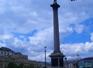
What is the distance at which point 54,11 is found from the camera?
46.9 metres

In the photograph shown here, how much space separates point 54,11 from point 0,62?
4534cm

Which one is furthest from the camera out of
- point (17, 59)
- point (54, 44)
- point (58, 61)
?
point (17, 59)

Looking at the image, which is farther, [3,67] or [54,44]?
[3,67]

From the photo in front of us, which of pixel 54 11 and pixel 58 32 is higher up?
pixel 54 11

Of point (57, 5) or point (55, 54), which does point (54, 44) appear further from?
point (57, 5)

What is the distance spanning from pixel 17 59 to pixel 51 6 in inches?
2115

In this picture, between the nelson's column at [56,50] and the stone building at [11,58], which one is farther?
the stone building at [11,58]

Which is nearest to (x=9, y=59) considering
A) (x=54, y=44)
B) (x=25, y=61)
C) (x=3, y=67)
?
(x=3, y=67)

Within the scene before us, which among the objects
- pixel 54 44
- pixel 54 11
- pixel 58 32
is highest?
pixel 54 11

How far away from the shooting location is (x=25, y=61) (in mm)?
99125

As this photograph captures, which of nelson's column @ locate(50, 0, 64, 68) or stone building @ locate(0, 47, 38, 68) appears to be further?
stone building @ locate(0, 47, 38, 68)

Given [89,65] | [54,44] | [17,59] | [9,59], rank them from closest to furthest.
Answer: [89,65] → [54,44] → [9,59] → [17,59]

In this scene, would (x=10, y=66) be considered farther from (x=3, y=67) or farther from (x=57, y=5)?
(x=57, y=5)

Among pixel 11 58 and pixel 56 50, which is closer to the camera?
pixel 56 50
